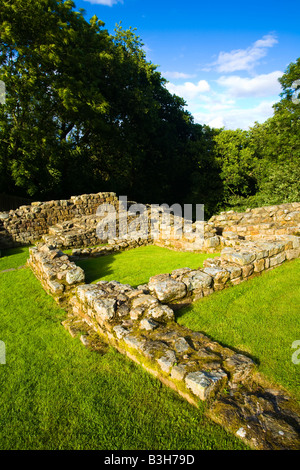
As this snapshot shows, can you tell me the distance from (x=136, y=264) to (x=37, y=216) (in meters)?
8.40

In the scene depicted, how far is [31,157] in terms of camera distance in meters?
16.8

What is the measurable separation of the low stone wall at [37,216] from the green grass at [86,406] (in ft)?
33.5

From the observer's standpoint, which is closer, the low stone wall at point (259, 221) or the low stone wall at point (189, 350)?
the low stone wall at point (189, 350)

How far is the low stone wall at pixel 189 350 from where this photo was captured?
272 centimetres

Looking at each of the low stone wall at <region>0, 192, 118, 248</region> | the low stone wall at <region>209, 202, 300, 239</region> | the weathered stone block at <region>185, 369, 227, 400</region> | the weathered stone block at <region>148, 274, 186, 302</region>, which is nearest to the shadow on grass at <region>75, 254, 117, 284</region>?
the weathered stone block at <region>148, 274, 186, 302</region>

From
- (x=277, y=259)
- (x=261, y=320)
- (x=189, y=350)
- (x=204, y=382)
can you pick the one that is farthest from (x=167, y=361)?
(x=277, y=259)

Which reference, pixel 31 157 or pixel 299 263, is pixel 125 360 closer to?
pixel 299 263

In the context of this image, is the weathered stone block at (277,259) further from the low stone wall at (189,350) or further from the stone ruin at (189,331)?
the low stone wall at (189,350)

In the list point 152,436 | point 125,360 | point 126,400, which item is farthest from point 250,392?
point 125,360

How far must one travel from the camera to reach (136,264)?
921 centimetres

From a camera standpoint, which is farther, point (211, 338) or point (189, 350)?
point (211, 338)

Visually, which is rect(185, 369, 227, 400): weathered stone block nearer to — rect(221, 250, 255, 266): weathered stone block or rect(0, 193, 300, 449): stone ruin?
rect(0, 193, 300, 449): stone ruin

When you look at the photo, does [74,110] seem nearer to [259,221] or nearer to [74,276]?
[259,221]

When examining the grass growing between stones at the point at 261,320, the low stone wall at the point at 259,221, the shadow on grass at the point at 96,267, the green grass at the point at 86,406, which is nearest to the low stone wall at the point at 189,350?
the green grass at the point at 86,406
